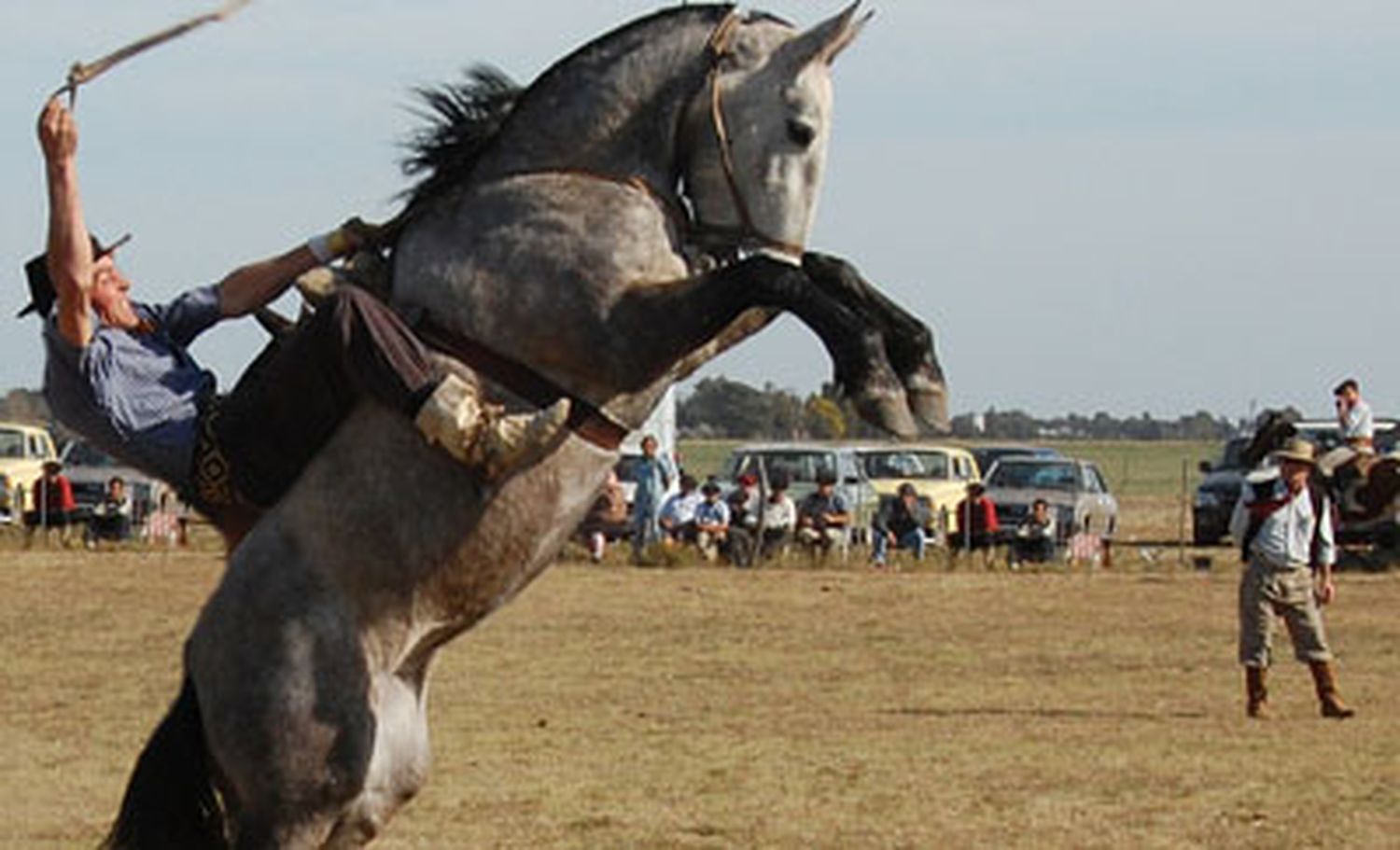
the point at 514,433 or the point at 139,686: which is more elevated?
the point at 514,433

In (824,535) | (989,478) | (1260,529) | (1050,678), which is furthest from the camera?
(989,478)

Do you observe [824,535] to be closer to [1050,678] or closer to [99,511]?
[99,511]

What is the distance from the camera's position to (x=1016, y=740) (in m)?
16.7

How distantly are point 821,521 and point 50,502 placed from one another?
958 cm

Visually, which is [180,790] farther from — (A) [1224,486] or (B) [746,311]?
(A) [1224,486]

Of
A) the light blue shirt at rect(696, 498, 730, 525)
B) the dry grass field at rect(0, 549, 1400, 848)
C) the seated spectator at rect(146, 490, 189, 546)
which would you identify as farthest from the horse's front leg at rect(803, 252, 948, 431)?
the seated spectator at rect(146, 490, 189, 546)

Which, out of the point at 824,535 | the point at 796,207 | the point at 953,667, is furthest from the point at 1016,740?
the point at 824,535

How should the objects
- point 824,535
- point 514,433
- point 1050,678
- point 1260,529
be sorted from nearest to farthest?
1. point 514,433
2. point 1260,529
3. point 1050,678
4. point 824,535

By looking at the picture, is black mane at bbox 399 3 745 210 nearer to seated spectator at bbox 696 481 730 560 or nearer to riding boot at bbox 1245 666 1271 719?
riding boot at bbox 1245 666 1271 719

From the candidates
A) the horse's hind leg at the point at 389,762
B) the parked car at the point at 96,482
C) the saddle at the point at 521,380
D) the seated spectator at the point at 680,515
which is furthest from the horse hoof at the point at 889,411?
the parked car at the point at 96,482

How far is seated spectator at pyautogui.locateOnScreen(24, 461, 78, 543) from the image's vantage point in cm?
3494

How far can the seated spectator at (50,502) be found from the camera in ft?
115

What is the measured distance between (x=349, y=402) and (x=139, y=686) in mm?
13099

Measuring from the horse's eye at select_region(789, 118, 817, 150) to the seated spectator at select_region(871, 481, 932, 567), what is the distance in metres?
26.4
